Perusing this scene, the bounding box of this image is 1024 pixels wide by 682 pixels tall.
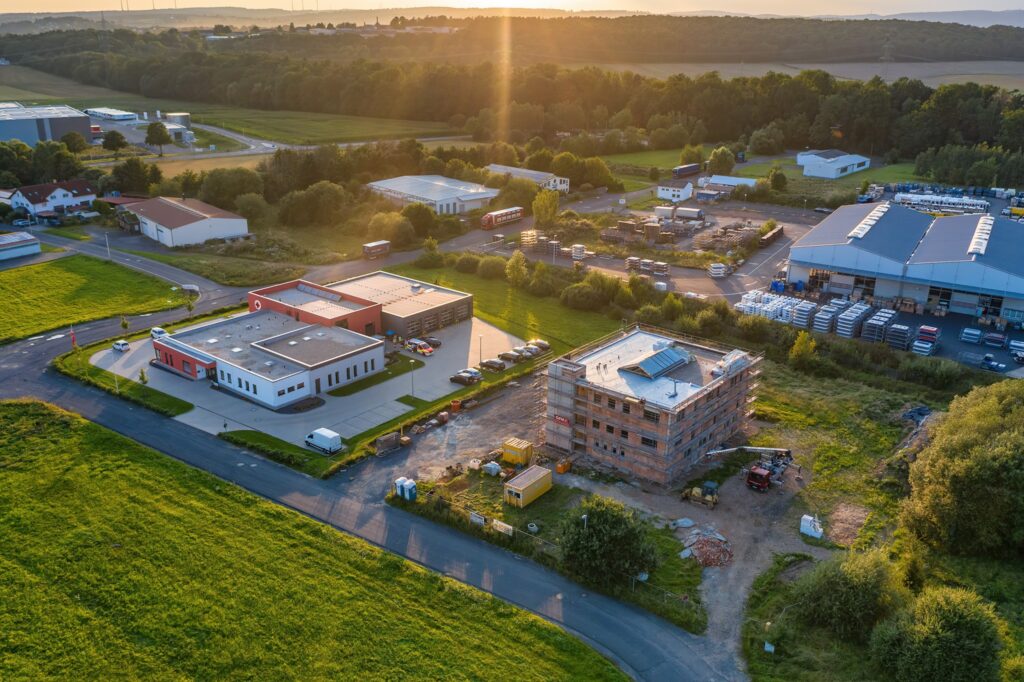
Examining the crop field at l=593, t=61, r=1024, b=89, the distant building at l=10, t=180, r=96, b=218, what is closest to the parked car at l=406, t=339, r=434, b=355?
the distant building at l=10, t=180, r=96, b=218

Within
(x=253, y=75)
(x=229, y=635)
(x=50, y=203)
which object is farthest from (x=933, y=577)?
(x=253, y=75)

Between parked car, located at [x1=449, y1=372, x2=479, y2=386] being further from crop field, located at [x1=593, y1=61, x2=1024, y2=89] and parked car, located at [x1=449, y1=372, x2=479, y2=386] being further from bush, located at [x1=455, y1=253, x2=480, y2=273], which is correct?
crop field, located at [x1=593, y1=61, x2=1024, y2=89]

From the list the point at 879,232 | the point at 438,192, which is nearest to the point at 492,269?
the point at 438,192

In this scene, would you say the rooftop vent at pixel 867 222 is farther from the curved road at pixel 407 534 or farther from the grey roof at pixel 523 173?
the curved road at pixel 407 534

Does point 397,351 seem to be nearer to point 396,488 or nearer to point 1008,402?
point 396,488

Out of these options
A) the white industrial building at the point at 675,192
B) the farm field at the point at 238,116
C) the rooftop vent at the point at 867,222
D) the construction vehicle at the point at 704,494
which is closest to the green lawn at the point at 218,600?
the construction vehicle at the point at 704,494
